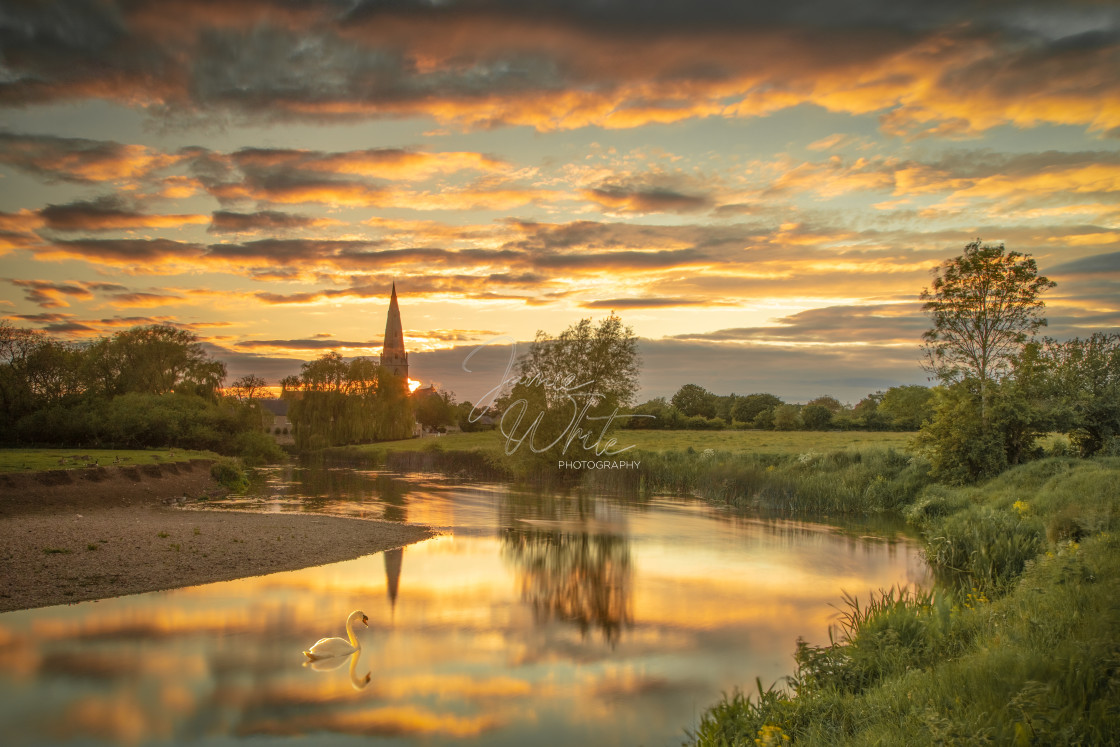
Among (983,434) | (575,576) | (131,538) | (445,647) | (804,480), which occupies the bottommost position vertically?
(575,576)

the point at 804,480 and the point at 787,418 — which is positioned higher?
the point at 787,418

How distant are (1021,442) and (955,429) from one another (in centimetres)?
255

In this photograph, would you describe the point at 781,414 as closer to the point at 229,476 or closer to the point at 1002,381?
the point at 1002,381

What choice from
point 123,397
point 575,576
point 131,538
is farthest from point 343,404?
point 575,576

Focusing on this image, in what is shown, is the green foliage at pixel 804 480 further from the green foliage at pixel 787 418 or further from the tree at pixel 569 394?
the green foliage at pixel 787 418

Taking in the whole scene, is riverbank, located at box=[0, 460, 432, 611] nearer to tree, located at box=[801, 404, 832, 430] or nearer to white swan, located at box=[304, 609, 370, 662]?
white swan, located at box=[304, 609, 370, 662]

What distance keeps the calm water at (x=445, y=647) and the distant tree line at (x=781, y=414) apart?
127ft

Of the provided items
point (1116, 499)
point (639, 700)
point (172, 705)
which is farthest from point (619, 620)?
point (1116, 499)

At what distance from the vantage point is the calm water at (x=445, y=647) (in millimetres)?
7848

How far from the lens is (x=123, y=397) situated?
39125 mm

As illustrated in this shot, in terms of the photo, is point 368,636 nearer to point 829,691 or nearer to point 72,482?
point 829,691

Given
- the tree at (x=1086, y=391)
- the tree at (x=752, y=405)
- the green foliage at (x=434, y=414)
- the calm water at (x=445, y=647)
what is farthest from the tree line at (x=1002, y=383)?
the green foliage at (x=434, y=414)

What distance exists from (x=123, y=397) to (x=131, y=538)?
2794 centimetres

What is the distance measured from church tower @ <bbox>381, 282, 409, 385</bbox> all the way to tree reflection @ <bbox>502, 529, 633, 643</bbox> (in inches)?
4508
